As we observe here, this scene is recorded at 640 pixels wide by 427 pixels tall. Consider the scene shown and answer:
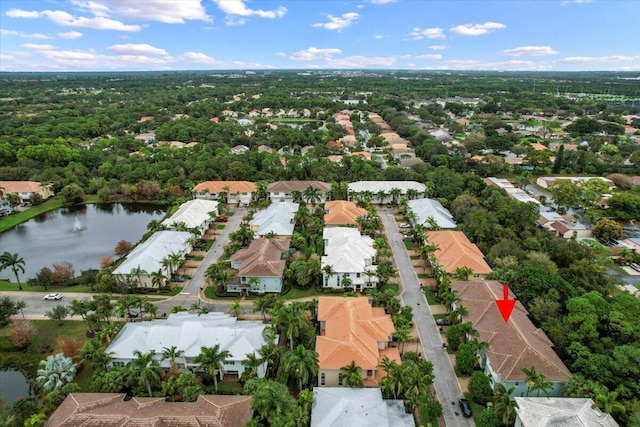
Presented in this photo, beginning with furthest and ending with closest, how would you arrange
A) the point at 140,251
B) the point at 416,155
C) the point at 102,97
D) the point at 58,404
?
the point at 102,97, the point at 416,155, the point at 140,251, the point at 58,404

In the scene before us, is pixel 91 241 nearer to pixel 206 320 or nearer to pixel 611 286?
pixel 206 320

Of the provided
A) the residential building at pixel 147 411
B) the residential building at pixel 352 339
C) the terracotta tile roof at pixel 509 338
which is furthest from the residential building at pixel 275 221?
the residential building at pixel 147 411

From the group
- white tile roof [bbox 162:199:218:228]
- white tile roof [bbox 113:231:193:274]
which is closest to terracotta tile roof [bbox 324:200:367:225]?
white tile roof [bbox 162:199:218:228]

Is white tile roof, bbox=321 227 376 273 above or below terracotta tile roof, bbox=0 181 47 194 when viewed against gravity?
below

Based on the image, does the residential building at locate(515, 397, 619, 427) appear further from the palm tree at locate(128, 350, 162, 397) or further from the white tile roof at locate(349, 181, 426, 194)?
the white tile roof at locate(349, 181, 426, 194)

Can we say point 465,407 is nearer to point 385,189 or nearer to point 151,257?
point 151,257

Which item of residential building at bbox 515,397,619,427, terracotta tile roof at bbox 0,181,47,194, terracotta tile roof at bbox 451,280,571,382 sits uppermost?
terracotta tile roof at bbox 0,181,47,194

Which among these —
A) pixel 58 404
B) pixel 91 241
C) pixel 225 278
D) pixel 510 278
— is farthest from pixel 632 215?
pixel 91 241
